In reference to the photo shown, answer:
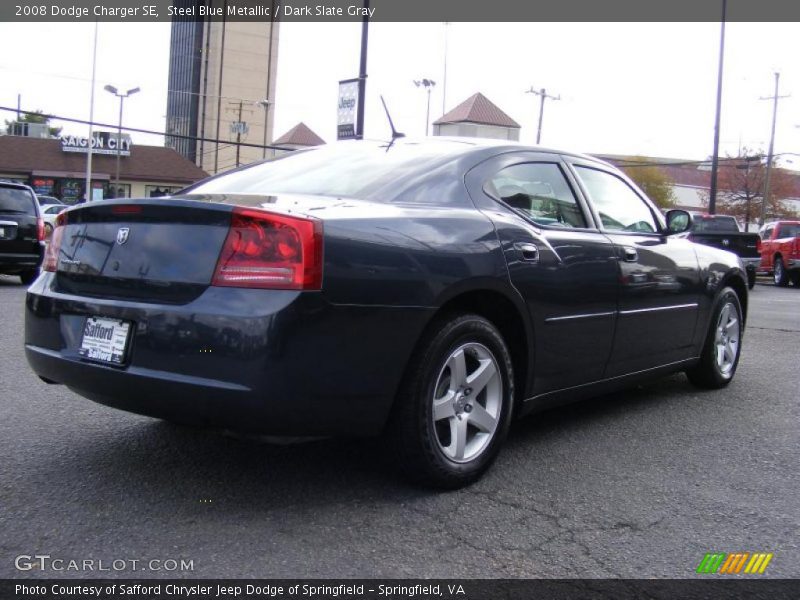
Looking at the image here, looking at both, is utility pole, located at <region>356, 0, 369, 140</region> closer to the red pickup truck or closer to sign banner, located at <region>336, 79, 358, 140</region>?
sign banner, located at <region>336, 79, 358, 140</region>

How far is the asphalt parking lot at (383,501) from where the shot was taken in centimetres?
281

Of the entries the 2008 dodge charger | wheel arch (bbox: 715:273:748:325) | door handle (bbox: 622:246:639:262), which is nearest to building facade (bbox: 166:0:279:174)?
wheel arch (bbox: 715:273:748:325)

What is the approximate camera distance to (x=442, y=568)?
108 inches

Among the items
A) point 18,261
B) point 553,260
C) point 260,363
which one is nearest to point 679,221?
point 553,260

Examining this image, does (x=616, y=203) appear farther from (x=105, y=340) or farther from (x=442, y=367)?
(x=105, y=340)

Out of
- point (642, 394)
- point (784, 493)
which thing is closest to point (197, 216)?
point (784, 493)

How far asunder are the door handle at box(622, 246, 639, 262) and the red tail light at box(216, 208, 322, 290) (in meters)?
2.12

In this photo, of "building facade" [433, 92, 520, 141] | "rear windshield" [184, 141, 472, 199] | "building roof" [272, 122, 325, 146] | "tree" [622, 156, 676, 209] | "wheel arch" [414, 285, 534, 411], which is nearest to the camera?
"wheel arch" [414, 285, 534, 411]

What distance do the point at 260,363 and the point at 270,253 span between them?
0.39 meters

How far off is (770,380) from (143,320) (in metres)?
4.88

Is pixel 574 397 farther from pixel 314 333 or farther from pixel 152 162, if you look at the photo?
pixel 152 162

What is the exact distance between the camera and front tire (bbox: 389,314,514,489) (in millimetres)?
3309

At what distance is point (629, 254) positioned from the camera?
Answer: 458 centimetres

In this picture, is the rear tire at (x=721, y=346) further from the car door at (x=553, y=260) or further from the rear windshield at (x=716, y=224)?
the rear windshield at (x=716, y=224)
